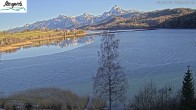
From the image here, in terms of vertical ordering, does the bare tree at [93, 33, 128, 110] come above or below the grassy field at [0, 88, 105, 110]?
→ above

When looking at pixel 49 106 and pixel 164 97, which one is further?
pixel 164 97

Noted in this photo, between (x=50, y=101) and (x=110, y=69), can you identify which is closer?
(x=110, y=69)

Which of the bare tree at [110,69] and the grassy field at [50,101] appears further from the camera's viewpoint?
the bare tree at [110,69]

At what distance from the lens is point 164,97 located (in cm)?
2133

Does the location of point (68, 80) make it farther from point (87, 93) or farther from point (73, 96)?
point (73, 96)

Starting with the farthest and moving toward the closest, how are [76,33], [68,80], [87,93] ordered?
[76,33], [68,80], [87,93]

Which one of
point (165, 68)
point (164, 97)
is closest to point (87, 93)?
point (164, 97)

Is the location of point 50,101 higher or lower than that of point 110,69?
lower

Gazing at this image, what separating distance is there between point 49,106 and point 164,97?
6874mm

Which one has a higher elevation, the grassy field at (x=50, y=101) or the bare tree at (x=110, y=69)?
the bare tree at (x=110, y=69)

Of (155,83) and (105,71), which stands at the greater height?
(105,71)

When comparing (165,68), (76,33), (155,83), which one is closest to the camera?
(155,83)

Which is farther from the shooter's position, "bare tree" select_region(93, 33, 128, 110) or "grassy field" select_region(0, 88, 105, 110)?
"bare tree" select_region(93, 33, 128, 110)

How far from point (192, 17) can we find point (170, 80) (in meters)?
106
